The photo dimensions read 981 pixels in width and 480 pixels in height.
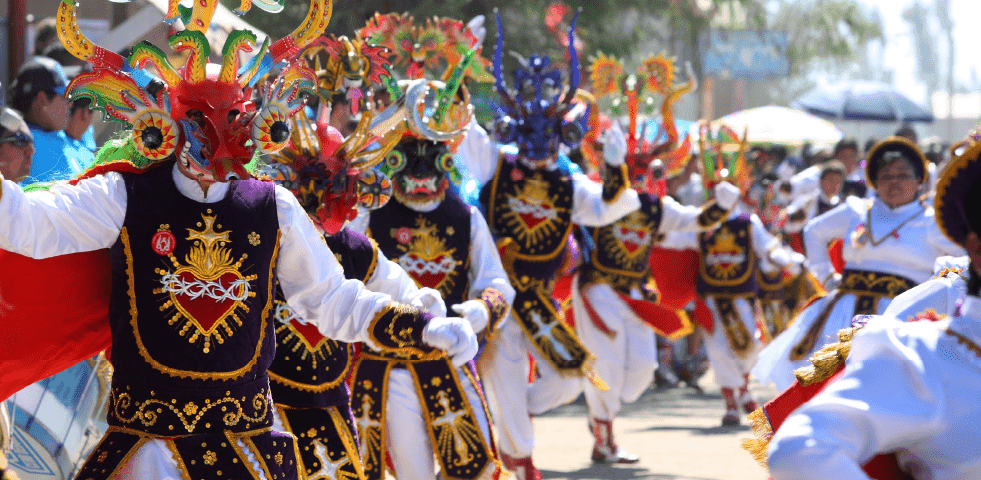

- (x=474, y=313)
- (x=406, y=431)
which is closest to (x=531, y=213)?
(x=406, y=431)

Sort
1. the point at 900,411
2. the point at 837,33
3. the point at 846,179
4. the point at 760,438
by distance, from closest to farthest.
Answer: the point at 900,411 < the point at 760,438 < the point at 846,179 < the point at 837,33

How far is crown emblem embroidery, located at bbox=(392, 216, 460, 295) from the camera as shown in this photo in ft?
17.7

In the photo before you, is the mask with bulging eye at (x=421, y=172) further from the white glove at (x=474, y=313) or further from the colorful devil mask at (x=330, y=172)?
the colorful devil mask at (x=330, y=172)

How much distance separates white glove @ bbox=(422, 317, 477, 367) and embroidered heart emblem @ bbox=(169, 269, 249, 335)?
0.63m

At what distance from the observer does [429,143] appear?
539 centimetres

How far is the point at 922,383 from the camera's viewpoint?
223 centimetres

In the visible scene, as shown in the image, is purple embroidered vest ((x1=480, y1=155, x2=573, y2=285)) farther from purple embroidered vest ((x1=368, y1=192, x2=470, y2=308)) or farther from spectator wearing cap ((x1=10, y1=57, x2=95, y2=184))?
spectator wearing cap ((x1=10, y1=57, x2=95, y2=184))

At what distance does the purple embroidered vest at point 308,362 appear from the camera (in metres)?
4.25

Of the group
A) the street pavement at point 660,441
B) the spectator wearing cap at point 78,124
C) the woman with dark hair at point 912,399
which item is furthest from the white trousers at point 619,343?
the woman with dark hair at point 912,399

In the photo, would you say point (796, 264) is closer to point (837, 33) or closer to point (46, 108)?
point (46, 108)

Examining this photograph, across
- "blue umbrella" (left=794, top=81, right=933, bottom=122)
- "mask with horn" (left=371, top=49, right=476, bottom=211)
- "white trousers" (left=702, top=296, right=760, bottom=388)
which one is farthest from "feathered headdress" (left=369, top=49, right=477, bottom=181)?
"blue umbrella" (left=794, top=81, right=933, bottom=122)

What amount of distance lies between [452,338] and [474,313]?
92 centimetres

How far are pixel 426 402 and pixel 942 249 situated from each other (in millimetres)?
2964

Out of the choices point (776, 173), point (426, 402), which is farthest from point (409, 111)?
point (776, 173)
